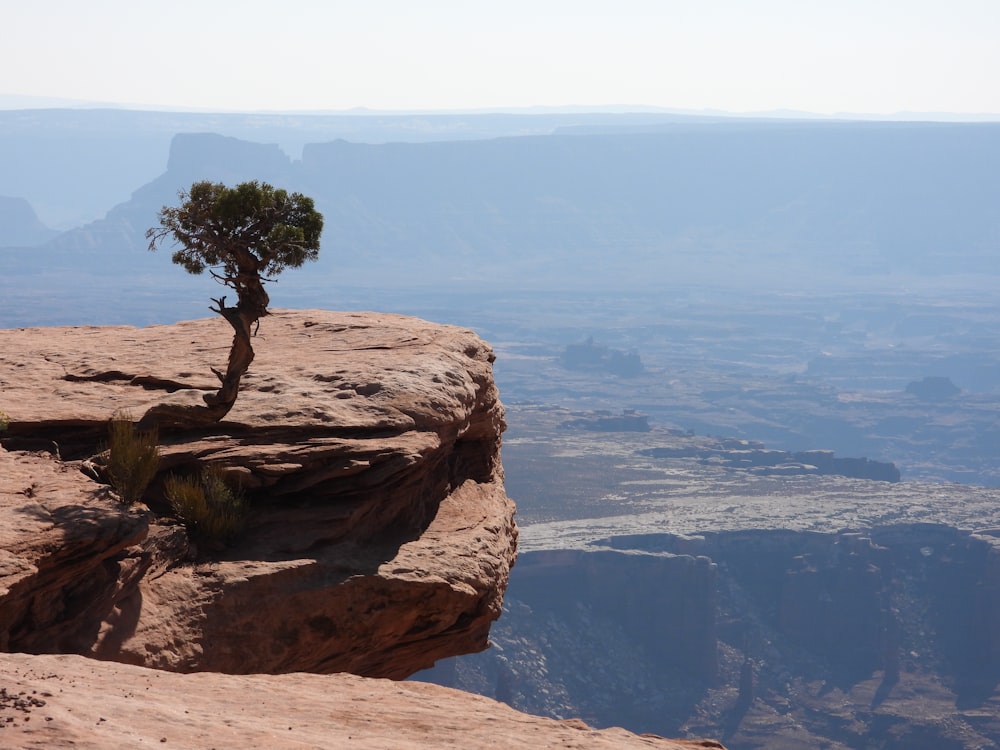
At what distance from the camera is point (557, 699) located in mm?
101438

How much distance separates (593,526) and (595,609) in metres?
16.3

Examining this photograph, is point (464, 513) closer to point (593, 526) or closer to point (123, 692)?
point (123, 692)

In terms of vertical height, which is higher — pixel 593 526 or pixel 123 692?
pixel 123 692

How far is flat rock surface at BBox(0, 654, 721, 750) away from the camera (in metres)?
8.36

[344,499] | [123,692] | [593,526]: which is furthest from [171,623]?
[593,526]

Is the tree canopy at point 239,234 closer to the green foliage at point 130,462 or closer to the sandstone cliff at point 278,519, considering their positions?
the sandstone cliff at point 278,519

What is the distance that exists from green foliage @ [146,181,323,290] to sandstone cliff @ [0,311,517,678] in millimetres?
1896

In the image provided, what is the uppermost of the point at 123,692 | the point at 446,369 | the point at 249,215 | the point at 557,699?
the point at 249,215

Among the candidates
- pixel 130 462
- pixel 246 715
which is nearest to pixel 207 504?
pixel 130 462

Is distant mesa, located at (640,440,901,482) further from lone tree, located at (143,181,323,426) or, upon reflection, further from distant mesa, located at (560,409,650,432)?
lone tree, located at (143,181,323,426)

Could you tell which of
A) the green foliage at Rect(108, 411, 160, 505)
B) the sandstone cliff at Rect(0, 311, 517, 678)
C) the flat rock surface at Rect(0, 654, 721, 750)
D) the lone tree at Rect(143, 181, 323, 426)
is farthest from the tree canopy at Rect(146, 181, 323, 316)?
the flat rock surface at Rect(0, 654, 721, 750)

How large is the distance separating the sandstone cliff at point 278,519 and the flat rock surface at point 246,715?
2.40m

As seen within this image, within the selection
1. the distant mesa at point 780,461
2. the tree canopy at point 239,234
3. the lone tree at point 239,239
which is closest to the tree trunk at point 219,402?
the lone tree at point 239,239

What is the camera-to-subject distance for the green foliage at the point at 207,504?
15047 millimetres
